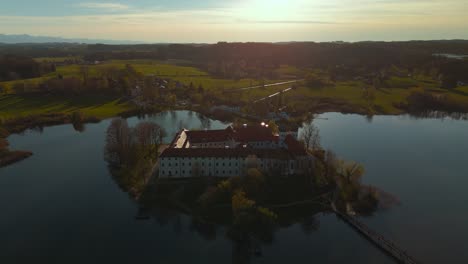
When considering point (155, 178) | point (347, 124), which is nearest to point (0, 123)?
point (155, 178)

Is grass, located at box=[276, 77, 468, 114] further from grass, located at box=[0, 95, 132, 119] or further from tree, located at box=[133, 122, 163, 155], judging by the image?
tree, located at box=[133, 122, 163, 155]

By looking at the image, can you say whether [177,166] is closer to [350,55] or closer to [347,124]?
[347,124]

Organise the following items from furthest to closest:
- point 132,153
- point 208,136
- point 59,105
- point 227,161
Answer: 1. point 59,105
2. point 208,136
3. point 132,153
4. point 227,161

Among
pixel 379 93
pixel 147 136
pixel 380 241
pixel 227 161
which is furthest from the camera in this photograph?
pixel 379 93

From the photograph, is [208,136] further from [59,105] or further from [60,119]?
[59,105]

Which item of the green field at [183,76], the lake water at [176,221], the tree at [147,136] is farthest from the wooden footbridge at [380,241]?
the green field at [183,76]

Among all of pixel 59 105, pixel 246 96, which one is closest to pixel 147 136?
pixel 59 105

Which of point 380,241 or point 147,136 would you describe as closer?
point 380,241
